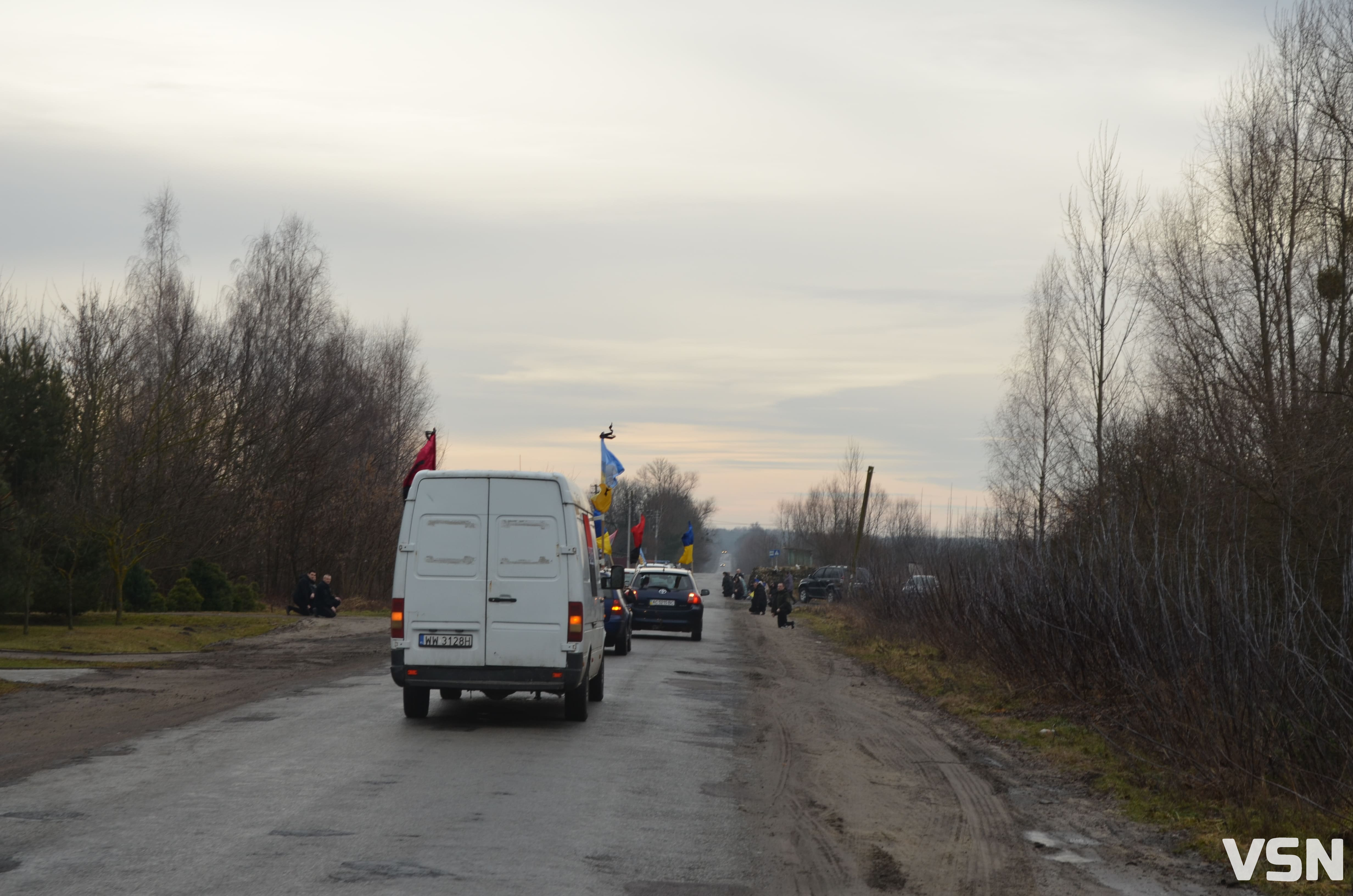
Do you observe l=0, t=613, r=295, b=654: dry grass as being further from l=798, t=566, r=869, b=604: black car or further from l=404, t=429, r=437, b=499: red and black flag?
l=798, t=566, r=869, b=604: black car

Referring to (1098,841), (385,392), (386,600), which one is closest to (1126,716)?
(1098,841)

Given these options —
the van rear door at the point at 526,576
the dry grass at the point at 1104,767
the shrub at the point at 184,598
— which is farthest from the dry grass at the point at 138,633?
the dry grass at the point at 1104,767

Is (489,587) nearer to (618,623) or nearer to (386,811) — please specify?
(386,811)

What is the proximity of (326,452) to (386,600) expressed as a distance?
7396 mm

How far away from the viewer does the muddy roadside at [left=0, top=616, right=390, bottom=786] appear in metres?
11.5

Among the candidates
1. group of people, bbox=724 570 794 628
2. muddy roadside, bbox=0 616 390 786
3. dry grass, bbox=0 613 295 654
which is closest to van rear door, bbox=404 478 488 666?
muddy roadside, bbox=0 616 390 786

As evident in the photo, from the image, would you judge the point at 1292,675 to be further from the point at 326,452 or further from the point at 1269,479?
the point at 326,452

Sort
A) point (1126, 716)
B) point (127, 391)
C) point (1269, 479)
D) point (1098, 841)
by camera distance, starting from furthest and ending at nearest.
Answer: point (127, 391)
point (1269, 479)
point (1126, 716)
point (1098, 841)

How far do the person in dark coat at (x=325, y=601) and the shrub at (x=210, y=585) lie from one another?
3073 mm

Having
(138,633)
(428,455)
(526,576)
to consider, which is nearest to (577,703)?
(526,576)

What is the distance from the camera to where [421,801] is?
8.85 metres

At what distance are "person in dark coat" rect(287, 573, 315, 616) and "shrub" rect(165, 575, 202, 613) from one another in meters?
2.67

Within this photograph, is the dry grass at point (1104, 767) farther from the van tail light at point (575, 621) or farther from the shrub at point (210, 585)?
the shrub at point (210, 585)

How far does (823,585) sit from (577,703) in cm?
5470
